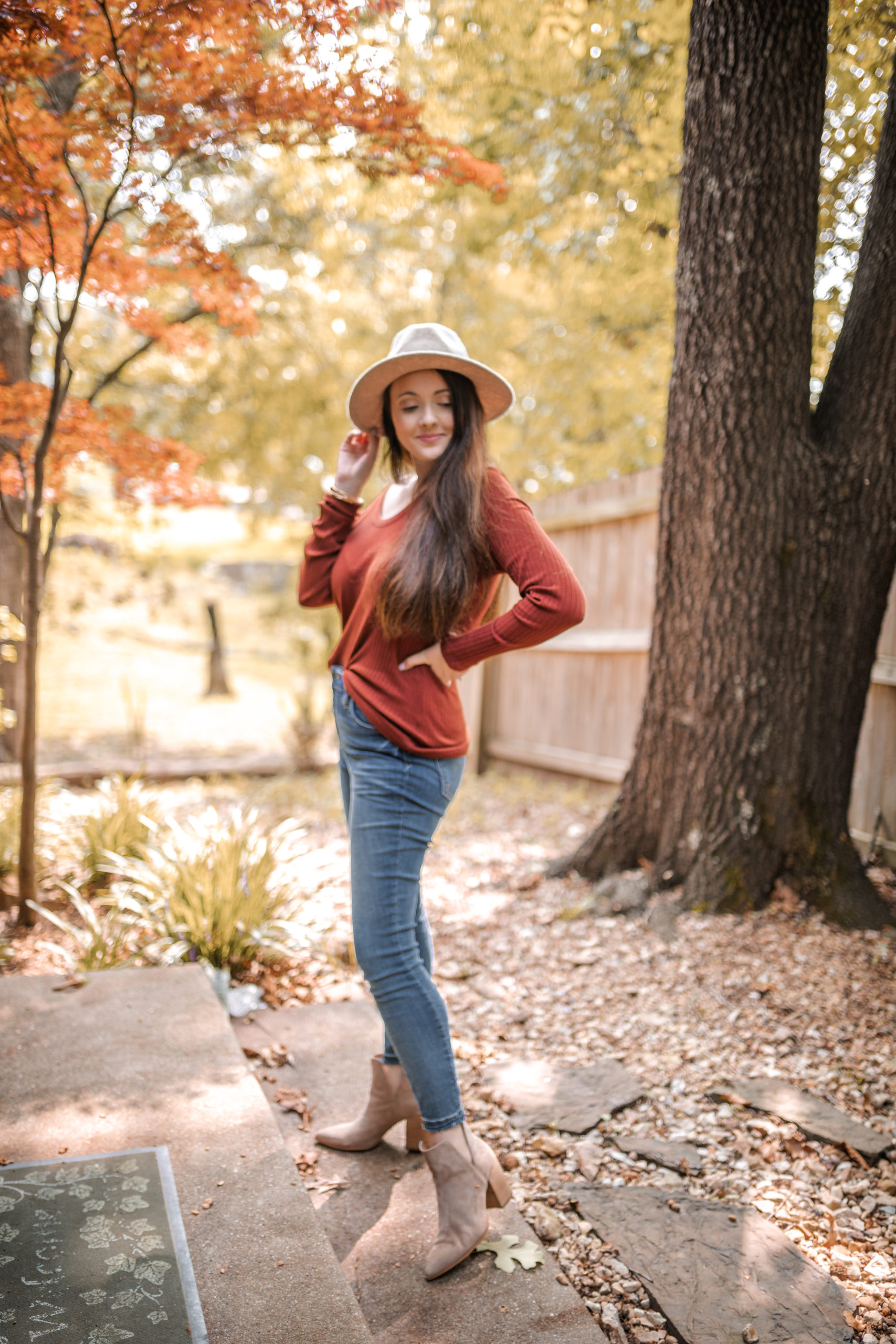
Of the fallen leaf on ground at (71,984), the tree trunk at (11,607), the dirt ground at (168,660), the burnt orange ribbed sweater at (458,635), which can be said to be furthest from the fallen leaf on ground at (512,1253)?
the dirt ground at (168,660)

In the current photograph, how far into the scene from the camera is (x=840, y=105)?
383 cm

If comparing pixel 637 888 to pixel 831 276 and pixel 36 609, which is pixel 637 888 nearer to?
pixel 36 609

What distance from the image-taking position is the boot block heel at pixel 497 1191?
1901 millimetres

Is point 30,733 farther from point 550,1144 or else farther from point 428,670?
point 550,1144

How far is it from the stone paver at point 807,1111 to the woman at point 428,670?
890 mm

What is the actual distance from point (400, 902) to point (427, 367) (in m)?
1.17

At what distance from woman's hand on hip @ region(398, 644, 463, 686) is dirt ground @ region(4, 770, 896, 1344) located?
1.23 meters

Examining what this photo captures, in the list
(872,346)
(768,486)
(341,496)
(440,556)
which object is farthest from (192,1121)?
(872,346)

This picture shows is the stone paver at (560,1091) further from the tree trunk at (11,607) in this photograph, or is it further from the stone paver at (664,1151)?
the tree trunk at (11,607)

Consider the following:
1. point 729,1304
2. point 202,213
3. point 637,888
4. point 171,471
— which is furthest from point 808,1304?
point 202,213

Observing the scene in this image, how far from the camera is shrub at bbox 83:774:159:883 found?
406 cm

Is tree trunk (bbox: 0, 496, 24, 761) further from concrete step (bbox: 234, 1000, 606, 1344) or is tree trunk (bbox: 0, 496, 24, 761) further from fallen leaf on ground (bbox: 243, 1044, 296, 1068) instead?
concrete step (bbox: 234, 1000, 606, 1344)

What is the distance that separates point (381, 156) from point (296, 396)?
18.7 ft

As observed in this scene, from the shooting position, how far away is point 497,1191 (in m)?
1.91
